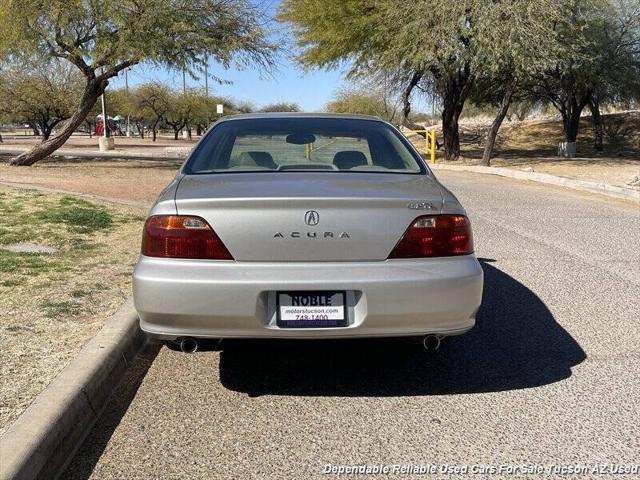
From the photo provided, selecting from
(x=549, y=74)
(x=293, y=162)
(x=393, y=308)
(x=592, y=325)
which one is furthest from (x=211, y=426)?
(x=549, y=74)

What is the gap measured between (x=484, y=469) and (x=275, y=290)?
1.28 metres

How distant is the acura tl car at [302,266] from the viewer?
128 inches

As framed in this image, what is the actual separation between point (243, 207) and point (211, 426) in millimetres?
1119

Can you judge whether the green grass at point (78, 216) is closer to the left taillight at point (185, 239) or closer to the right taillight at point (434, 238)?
the left taillight at point (185, 239)

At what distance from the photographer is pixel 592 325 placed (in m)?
4.90

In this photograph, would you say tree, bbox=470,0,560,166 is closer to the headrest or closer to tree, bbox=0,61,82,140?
the headrest

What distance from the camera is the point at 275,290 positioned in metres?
3.24

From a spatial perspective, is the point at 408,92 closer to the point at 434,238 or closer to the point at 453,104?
the point at 453,104

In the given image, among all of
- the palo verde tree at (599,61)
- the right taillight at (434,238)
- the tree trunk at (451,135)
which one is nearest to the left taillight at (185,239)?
the right taillight at (434,238)

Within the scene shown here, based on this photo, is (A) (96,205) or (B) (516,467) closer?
(B) (516,467)

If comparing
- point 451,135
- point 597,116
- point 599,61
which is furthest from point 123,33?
point 597,116

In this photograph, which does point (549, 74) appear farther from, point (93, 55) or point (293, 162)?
point (293, 162)

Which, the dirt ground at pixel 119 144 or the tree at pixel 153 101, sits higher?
the tree at pixel 153 101

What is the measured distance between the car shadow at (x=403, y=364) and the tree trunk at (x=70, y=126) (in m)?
17.6
